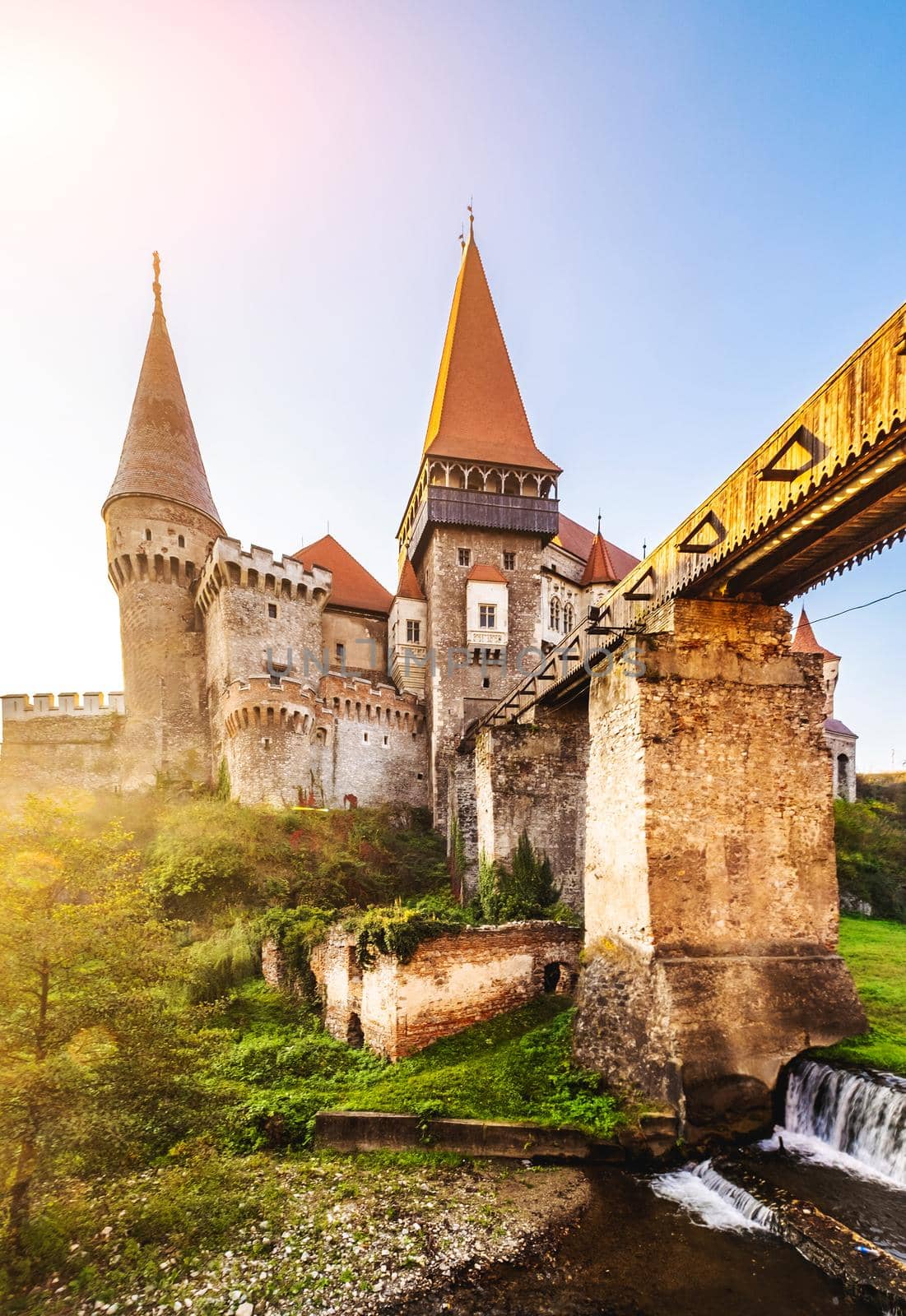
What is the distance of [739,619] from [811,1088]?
19.3 ft

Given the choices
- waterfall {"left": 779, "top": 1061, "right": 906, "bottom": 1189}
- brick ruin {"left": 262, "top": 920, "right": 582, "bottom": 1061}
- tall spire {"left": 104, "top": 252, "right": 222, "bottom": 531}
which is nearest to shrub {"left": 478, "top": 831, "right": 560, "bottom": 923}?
brick ruin {"left": 262, "top": 920, "right": 582, "bottom": 1061}

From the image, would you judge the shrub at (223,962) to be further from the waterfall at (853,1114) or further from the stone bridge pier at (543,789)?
the waterfall at (853,1114)

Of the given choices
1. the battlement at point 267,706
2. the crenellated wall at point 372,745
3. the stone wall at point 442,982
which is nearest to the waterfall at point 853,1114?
the stone wall at point 442,982

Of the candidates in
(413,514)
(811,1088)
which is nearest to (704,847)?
(811,1088)

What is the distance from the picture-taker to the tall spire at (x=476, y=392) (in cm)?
2789

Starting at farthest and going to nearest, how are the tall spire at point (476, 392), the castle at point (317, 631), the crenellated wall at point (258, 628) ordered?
1. the tall spire at point (476, 392)
2. the castle at point (317, 631)
3. the crenellated wall at point (258, 628)

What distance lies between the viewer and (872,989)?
1108 cm

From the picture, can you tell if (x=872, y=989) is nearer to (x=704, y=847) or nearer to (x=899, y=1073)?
(x=899, y=1073)

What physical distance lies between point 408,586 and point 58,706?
15.8 metres

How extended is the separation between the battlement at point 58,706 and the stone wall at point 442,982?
1959 centimetres

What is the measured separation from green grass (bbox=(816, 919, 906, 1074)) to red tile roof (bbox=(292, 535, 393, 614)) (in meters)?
21.9

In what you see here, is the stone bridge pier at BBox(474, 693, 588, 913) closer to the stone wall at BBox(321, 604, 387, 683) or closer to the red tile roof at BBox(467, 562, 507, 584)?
the red tile roof at BBox(467, 562, 507, 584)

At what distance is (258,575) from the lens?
984 inches

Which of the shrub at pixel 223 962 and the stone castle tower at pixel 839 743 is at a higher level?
the stone castle tower at pixel 839 743
